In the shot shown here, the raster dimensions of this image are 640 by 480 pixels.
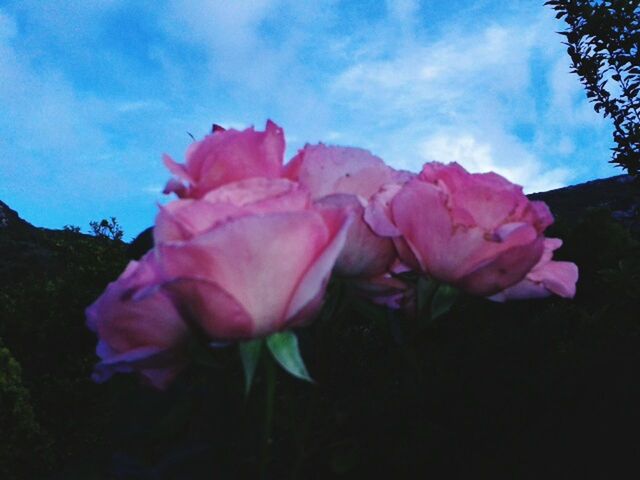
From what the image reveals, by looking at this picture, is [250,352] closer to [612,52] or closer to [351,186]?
[351,186]

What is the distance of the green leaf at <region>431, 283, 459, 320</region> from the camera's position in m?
0.85

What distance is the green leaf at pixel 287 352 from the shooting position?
69cm

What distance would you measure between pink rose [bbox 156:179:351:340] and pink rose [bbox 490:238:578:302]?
304 millimetres

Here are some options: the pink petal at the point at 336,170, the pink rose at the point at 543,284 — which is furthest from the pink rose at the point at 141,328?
the pink rose at the point at 543,284

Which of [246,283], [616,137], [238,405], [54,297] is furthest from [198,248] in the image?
[54,297]

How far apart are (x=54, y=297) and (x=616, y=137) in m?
6.10

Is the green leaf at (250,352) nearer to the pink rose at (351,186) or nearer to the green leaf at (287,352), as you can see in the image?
the green leaf at (287,352)

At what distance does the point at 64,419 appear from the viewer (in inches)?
287

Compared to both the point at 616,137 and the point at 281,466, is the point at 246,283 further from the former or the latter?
the point at 616,137

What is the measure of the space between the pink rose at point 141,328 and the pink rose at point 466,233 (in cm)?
25

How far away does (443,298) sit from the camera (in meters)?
0.87

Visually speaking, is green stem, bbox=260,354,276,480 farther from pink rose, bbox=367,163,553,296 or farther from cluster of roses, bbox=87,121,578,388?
pink rose, bbox=367,163,553,296

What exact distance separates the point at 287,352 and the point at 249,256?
0.10 metres

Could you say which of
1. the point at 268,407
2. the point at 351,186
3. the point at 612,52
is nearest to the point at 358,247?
the point at 351,186
